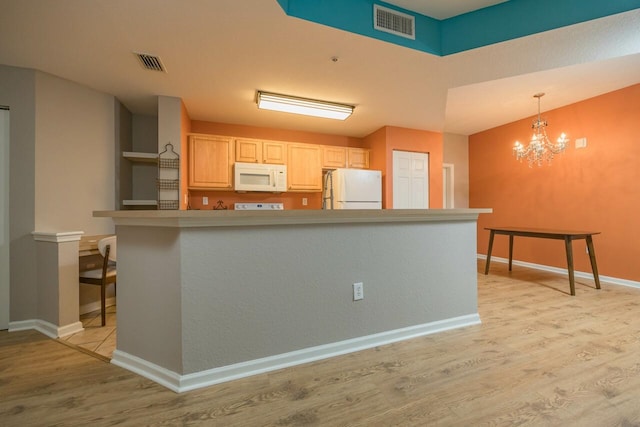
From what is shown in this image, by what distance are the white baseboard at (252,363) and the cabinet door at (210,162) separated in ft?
8.48

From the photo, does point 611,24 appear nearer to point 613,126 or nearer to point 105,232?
point 613,126

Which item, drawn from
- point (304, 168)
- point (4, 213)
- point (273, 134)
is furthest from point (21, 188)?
point (304, 168)

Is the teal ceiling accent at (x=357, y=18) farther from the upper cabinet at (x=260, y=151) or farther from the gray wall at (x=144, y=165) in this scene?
the gray wall at (x=144, y=165)

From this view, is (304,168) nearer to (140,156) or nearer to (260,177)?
(260,177)

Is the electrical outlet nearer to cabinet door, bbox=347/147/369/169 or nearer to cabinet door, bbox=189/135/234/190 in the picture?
cabinet door, bbox=189/135/234/190

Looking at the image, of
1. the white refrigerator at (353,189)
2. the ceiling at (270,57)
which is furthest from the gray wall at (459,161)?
the white refrigerator at (353,189)

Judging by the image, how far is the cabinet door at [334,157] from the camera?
4652 mm

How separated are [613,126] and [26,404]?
634 cm

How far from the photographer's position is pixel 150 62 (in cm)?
255

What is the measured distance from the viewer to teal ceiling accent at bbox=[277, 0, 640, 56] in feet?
6.76

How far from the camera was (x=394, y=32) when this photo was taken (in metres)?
2.35

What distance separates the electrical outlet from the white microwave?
8.64 feet

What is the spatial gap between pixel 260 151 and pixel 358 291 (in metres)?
3.01

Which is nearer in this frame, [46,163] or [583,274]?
[46,163]
